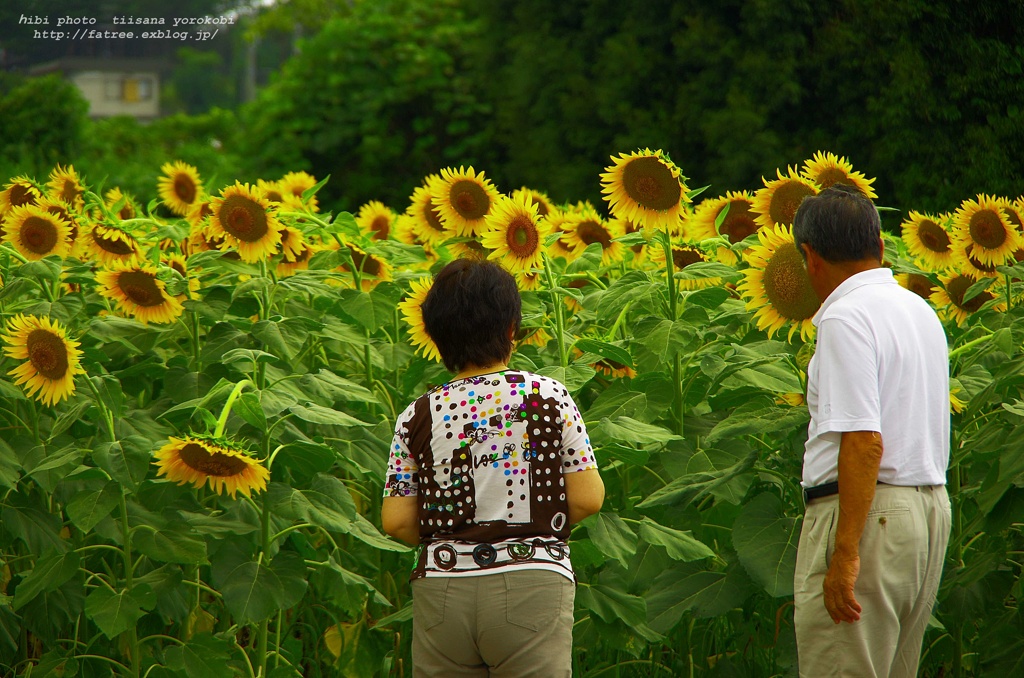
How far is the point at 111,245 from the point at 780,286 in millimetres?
2098

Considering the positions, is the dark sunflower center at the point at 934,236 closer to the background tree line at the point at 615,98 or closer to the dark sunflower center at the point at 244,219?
the dark sunflower center at the point at 244,219

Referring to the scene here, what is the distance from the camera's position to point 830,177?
3.51 metres

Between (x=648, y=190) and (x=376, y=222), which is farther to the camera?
(x=376, y=222)

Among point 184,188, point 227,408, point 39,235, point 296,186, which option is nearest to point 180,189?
point 184,188

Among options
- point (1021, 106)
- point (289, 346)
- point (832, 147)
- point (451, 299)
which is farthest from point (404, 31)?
point (451, 299)

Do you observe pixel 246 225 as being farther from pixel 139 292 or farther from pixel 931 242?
pixel 931 242

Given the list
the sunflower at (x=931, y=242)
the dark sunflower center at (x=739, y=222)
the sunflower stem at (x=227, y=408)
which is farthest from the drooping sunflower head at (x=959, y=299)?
the sunflower stem at (x=227, y=408)

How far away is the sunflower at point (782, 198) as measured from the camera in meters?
3.44

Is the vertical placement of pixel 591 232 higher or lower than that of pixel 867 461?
higher

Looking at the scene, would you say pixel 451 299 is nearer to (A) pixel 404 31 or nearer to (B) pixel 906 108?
(B) pixel 906 108

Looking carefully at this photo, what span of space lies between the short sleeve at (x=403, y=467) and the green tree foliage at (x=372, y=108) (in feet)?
34.1

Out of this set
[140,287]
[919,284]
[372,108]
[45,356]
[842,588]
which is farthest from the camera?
[372,108]

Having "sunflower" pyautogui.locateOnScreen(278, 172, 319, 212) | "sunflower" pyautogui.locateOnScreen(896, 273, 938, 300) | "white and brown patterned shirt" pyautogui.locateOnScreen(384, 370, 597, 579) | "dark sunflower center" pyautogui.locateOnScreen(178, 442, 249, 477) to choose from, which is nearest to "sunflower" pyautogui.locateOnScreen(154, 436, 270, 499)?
"dark sunflower center" pyautogui.locateOnScreen(178, 442, 249, 477)

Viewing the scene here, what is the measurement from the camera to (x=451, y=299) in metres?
2.41
